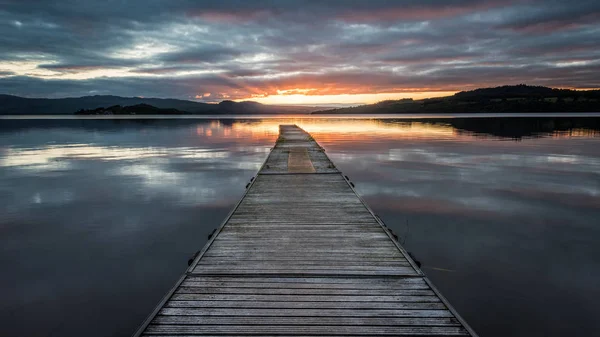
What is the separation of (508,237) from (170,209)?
11.6 m

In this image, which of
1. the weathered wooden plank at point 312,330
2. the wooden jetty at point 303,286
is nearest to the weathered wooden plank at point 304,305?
the wooden jetty at point 303,286

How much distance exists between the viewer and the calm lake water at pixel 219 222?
6.88 metres

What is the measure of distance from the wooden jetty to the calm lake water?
177 cm

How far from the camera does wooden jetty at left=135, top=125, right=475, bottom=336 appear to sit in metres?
4.68

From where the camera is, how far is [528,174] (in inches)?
789

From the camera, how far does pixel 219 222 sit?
485 inches

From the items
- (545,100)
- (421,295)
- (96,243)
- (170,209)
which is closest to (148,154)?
(170,209)

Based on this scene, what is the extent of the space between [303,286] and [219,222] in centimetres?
725

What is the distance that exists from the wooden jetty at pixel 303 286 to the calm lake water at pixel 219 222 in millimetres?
1771

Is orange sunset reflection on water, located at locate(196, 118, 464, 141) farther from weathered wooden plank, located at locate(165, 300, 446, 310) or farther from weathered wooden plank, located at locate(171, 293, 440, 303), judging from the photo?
weathered wooden plank, located at locate(165, 300, 446, 310)

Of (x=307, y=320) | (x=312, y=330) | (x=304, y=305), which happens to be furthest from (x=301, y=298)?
(x=312, y=330)

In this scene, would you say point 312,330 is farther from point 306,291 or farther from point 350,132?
point 350,132

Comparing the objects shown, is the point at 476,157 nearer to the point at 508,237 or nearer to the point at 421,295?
the point at 508,237

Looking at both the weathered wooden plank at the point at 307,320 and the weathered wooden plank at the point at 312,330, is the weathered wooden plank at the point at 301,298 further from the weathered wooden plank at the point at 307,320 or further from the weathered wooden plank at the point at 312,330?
the weathered wooden plank at the point at 312,330
